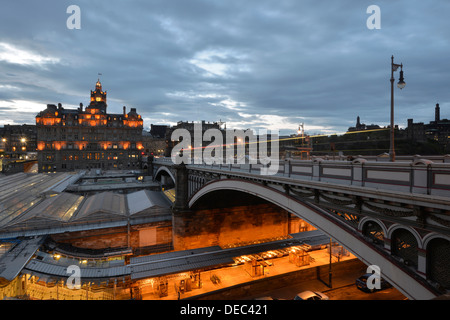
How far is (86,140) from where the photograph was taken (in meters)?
85.9

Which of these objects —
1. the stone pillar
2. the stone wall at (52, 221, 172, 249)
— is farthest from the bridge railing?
the stone wall at (52, 221, 172, 249)

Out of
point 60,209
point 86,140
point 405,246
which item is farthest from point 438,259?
point 86,140

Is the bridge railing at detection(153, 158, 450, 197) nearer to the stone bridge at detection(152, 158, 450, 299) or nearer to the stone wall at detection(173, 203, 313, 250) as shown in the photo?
the stone bridge at detection(152, 158, 450, 299)

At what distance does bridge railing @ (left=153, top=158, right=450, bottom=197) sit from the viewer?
6109 mm

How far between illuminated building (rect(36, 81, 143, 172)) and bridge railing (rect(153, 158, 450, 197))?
89.2 m

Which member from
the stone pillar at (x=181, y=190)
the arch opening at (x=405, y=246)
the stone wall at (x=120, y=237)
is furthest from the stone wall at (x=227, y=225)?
the arch opening at (x=405, y=246)

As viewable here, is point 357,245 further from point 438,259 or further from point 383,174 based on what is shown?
point 383,174

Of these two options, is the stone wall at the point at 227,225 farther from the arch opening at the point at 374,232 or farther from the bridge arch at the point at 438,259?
the bridge arch at the point at 438,259

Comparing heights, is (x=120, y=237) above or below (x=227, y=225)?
below

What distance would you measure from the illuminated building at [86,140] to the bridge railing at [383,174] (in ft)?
293

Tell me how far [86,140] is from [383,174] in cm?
9567
